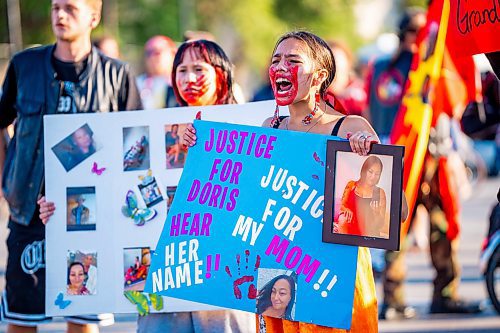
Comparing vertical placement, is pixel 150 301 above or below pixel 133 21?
below

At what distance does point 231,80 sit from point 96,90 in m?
0.75

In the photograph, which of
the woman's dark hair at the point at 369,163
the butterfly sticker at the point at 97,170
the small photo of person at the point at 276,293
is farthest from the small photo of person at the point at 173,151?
the woman's dark hair at the point at 369,163

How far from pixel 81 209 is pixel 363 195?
1.73 meters

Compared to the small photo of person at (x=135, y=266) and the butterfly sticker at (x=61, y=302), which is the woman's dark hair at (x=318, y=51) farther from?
the butterfly sticker at (x=61, y=302)

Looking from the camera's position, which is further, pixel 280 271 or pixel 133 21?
pixel 133 21

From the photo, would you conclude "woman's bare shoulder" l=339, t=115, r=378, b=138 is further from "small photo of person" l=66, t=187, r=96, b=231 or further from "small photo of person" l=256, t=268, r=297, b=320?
"small photo of person" l=66, t=187, r=96, b=231

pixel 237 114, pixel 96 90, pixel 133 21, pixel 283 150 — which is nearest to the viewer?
pixel 283 150

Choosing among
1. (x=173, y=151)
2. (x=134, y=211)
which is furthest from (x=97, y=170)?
(x=173, y=151)

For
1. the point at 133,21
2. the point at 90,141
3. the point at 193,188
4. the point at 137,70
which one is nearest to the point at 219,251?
the point at 193,188

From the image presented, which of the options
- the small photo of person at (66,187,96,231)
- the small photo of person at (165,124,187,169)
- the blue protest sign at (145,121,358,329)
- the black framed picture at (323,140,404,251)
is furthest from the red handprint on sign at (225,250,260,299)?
the small photo of person at (66,187,96,231)

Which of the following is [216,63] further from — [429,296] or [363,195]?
[429,296]

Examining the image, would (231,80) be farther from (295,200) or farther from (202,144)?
(295,200)

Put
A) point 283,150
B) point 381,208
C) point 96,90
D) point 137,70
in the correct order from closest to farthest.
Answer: point 381,208
point 283,150
point 96,90
point 137,70

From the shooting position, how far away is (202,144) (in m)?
5.00
